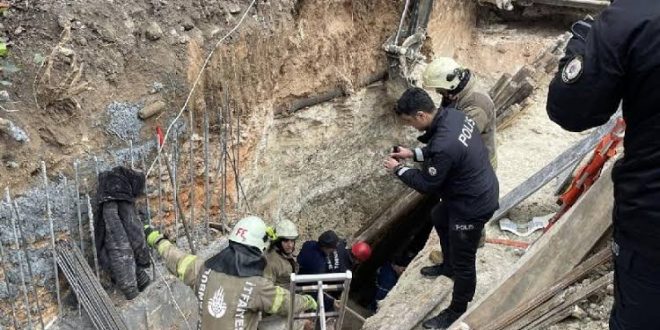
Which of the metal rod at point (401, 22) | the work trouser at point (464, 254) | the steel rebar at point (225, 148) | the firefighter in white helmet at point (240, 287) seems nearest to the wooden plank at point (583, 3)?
the metal rod at point (401, 22)

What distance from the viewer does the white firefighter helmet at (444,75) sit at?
5.55 m

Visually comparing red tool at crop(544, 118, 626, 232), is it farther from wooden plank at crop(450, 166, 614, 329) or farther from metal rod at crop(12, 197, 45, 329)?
metal rod at crop(12, 197, 45, 329)

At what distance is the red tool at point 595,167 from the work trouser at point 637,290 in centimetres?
284

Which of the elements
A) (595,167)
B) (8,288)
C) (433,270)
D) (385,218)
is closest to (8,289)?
(8,288)

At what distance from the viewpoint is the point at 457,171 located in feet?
15.3

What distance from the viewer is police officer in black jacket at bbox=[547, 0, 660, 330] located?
2.53 metres

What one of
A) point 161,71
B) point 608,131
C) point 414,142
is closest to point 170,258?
point 161,71

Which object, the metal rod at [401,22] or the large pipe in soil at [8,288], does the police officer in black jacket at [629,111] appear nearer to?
the large pipe in soil at [8,288]

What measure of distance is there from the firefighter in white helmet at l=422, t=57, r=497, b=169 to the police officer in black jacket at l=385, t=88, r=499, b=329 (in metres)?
0.68

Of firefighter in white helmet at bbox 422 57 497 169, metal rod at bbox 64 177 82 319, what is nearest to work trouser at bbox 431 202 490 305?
firefighter in white helmet at bbox 422 57 497 169

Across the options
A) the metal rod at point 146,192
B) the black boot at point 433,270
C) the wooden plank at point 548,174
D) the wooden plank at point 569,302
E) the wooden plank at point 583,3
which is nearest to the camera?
the wooden plank at point 569,302

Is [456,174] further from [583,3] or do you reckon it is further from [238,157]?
[583,3]

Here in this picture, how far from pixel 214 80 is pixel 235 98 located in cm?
37

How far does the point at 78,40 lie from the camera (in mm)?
5578
